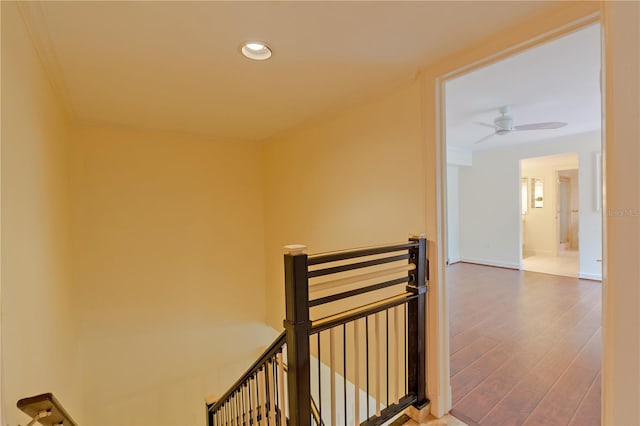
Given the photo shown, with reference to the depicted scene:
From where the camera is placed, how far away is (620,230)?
0.40 meters

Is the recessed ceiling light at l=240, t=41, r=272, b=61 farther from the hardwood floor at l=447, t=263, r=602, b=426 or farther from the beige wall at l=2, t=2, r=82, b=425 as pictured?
the hardwood floor at l=447, t=263, r=602, b=426

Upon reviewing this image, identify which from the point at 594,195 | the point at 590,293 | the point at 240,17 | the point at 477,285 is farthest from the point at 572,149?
the point at 240,17

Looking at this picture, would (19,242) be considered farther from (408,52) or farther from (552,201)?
(552,201)

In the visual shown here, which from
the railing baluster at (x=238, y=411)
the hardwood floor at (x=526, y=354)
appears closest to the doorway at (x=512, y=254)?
the hardwood floor at (x=526, y=354)

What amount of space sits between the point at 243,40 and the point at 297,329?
1577 millimetres

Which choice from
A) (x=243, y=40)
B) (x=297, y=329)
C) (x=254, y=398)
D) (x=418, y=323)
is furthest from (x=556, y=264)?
(x=243, y=40)

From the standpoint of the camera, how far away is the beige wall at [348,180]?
7.00 feet

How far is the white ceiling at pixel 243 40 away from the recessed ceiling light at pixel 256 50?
5 cm

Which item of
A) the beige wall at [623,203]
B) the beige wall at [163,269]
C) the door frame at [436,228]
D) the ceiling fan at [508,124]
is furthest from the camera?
the ceiling fan at [508,124]

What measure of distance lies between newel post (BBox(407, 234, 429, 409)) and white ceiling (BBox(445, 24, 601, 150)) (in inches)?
49.4

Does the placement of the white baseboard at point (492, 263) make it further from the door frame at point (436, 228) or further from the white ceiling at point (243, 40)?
the white ceiling at point (243, 40)

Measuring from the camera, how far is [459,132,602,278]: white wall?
4.78 meters

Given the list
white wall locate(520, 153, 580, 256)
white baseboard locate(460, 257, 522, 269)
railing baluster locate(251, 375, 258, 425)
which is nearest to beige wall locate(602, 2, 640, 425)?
railing baluster locate(251, 375, 258, 425)

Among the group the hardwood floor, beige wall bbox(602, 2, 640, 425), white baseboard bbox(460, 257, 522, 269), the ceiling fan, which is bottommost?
the hardwood floor
